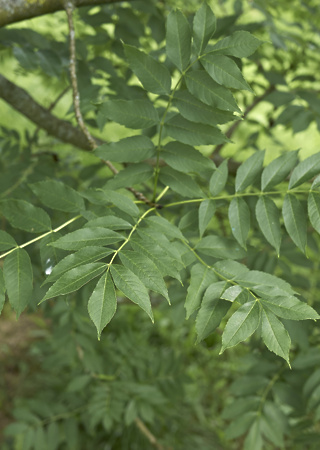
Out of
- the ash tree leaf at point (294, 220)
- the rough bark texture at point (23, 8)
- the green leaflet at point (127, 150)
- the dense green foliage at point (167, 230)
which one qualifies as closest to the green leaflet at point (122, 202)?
the dense green foliage at point (167, 230)

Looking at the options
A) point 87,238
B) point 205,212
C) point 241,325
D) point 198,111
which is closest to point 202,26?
point 198,111

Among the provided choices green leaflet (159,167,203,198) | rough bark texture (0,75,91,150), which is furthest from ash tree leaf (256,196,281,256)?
rough bark texture (0,75,91,150)

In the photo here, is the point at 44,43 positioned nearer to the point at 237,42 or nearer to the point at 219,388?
the point at 237,42

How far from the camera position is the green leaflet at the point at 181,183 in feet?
3.41

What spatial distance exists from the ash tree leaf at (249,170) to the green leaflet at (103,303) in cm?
42

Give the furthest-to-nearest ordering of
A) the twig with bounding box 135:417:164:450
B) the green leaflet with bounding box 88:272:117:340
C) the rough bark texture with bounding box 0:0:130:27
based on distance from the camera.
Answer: the twig with bounding box 135:417:164:450 → the rough bark texture with bounding box 0:0:130:27 → the green leaflet with bounding box 88:272:117:340

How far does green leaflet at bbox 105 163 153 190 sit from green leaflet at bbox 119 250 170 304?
9.6 inches

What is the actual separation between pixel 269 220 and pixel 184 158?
24 cm

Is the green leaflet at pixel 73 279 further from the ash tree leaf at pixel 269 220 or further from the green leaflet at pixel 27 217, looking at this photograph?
the ash tree leaf at pixel 269 220

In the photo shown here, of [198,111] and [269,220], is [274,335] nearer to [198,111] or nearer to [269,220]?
[269,220]

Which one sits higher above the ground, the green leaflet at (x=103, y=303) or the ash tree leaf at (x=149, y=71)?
the ash tree leaf at (x=149, y=71)

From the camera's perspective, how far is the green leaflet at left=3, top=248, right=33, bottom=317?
83 centimetres

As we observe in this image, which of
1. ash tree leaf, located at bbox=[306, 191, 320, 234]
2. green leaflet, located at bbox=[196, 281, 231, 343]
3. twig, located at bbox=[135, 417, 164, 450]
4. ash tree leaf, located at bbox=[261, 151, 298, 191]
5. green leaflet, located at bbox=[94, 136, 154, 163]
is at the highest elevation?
green leaflet, located at bbox=[94, 136, 154, 163]

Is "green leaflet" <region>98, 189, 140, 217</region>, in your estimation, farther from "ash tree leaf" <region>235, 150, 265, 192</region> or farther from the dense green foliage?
"ash tree leaf" <region>235, 150, 265, 192</region>
